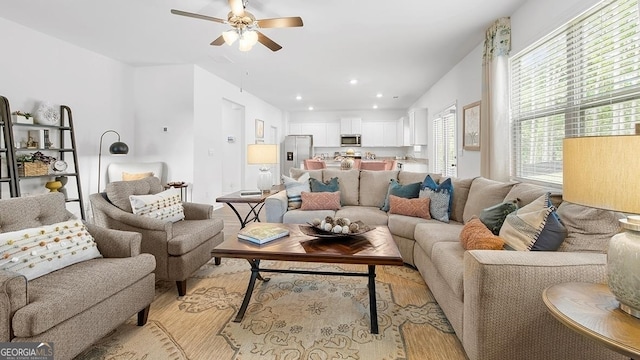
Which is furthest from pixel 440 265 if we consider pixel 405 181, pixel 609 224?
pixel 405 181

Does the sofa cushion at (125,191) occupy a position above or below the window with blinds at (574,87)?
below

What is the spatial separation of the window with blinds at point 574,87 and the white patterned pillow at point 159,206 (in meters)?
3.44

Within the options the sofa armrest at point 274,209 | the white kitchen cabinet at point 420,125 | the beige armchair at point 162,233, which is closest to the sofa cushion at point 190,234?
the beige armchair at point 162,233

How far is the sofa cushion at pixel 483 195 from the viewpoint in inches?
107

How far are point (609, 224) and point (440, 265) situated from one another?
89 cm

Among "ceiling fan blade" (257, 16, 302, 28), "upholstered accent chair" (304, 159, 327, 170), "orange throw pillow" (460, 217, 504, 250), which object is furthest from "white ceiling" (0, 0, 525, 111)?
"orange throw pillow" (460, 217, 504, 250)

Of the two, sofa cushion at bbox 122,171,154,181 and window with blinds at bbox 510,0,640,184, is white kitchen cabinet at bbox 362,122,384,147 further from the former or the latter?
sofa cushion at bbox 122,171,154,181

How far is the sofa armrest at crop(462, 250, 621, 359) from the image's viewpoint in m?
1.46

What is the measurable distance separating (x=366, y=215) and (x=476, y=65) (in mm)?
2731

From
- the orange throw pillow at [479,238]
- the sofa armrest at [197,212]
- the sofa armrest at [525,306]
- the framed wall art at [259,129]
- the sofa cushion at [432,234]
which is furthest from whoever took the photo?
the framed wall art at [259,129]

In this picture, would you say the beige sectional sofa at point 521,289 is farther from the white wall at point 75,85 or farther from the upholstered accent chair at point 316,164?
the upholstered accent chair at point 316,164

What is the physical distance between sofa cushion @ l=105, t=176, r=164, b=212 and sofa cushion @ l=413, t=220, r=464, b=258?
2493 mm

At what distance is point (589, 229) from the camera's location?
169 centimetres

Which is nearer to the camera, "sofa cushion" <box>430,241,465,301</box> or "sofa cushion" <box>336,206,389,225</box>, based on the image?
"sofa cushion" <box>430,241,465,301</box>
